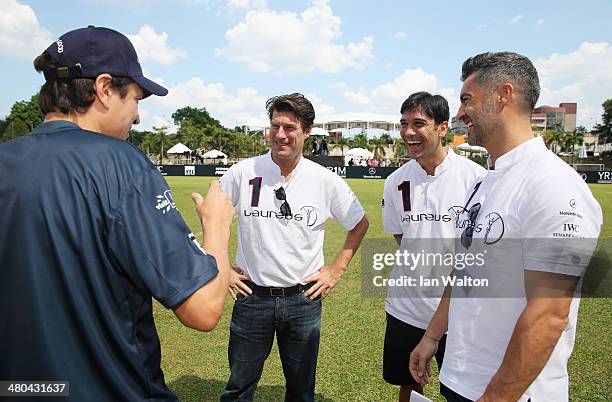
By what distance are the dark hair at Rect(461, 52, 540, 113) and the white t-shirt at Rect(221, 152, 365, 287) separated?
5.77 ft

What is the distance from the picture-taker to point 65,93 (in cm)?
161

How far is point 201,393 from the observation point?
165 inches

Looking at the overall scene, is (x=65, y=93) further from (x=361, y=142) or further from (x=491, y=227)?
(x=361, y=142)

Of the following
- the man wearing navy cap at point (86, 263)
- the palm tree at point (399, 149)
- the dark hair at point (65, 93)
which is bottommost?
the man wearing navy cap at point (86, 263)

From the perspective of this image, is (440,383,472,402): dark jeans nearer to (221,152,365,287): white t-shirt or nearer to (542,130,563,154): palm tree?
(221,152,365,287): white t-shirt

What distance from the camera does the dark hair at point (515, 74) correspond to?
2145mm

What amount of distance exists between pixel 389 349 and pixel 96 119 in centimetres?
310

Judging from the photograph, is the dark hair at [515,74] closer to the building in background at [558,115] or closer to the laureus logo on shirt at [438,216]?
the laureus logo on shirt at [438,216]

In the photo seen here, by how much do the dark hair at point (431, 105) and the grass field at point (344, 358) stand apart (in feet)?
8.71

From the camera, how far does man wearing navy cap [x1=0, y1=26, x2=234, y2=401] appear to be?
142cm

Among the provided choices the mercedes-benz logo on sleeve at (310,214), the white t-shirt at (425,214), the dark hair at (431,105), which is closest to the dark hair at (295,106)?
the mercedes-benz logo on sleeve at (310,214)

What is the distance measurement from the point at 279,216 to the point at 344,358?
7.47 feet

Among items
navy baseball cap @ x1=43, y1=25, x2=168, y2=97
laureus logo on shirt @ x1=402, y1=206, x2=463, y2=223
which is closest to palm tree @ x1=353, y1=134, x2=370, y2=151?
laureus logo on shirt @ x1=402, y1=206, x2=463, y2=223

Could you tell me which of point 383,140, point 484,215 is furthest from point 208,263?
point 383,140
